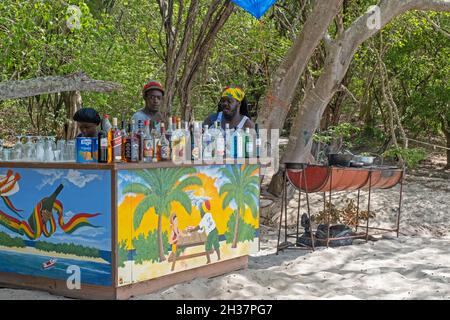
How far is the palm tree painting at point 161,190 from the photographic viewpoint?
16.1 feet

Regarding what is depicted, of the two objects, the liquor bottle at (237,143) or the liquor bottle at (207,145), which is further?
the liquor bottle at (237,143)

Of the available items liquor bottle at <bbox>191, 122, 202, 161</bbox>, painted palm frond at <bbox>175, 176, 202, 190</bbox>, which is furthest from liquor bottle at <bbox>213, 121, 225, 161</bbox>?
painted palm frond at <bbox>175, 176, 202, 190</bbox>

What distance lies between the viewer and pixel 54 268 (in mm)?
5012

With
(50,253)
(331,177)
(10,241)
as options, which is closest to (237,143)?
(331,177)

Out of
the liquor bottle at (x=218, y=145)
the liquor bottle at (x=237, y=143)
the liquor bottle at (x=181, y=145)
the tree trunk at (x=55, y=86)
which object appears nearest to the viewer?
the liquor bottle at (x=181, y=145)

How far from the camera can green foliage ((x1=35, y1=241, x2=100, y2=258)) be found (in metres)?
4.83

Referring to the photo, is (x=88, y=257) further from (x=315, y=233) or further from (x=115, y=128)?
(x=315, y=233)

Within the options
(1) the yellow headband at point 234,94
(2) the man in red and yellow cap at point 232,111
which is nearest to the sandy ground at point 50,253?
(2) the man in red and yellow cap at point 232,111

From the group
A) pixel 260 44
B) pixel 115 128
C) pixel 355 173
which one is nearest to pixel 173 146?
pixel 115 128

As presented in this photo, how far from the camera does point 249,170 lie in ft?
20.0

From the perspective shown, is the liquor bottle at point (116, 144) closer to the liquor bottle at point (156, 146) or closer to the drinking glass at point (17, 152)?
the liquor bottle at point (156, 146)

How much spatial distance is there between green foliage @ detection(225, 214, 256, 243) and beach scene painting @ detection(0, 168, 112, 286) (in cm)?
139

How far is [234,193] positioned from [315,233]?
2.60m

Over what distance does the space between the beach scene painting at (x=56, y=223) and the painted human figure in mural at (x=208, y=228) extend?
911 mm
